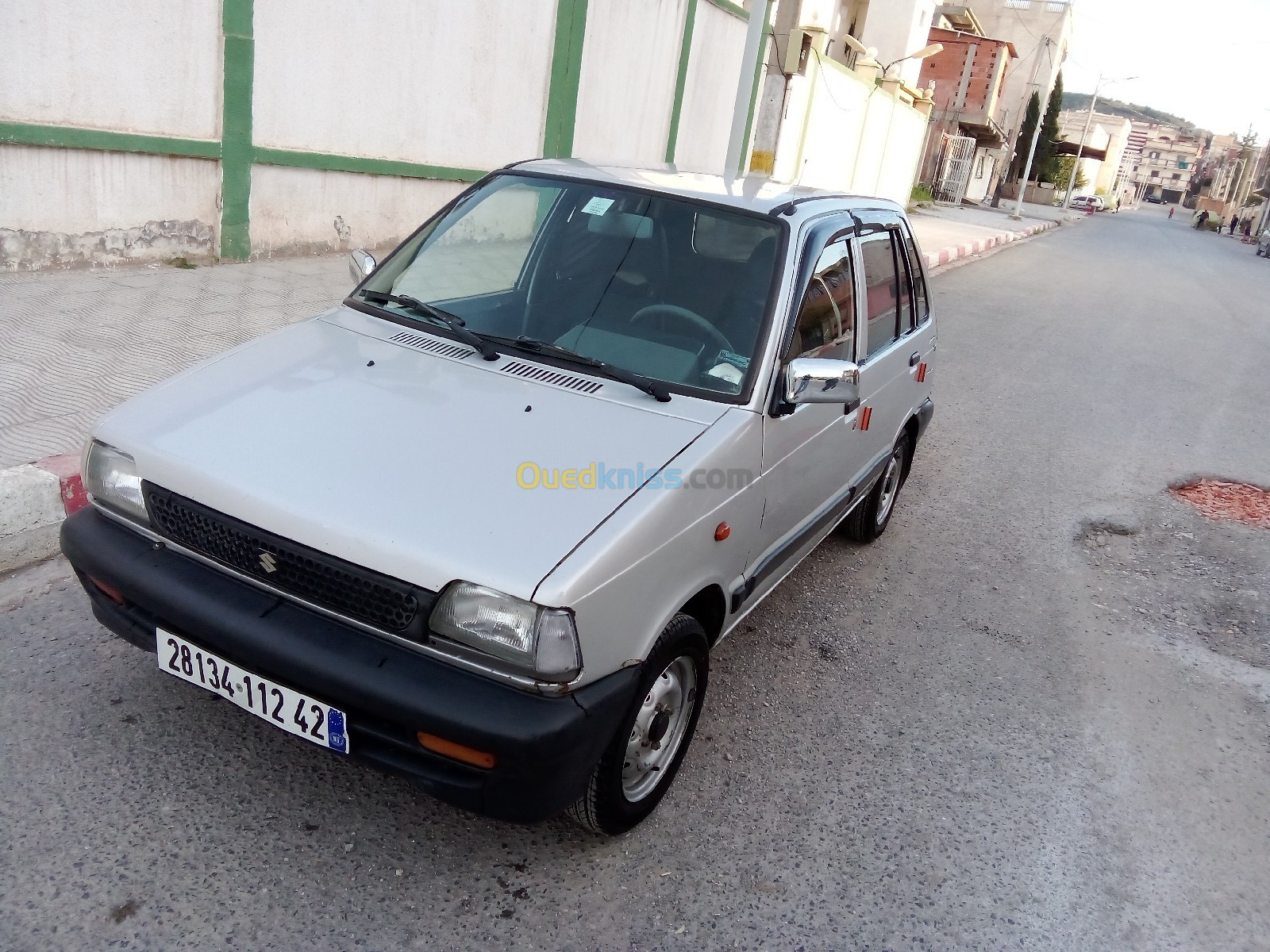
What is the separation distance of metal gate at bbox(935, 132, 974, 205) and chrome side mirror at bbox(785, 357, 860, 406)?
40.6m

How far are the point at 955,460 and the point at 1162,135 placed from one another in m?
208

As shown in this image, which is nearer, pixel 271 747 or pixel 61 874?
pixel 61 874

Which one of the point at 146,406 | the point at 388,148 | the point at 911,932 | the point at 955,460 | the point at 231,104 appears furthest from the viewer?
the point at 388,148

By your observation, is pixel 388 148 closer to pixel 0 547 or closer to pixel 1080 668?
pixel 0 547

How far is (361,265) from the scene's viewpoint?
3723 mm

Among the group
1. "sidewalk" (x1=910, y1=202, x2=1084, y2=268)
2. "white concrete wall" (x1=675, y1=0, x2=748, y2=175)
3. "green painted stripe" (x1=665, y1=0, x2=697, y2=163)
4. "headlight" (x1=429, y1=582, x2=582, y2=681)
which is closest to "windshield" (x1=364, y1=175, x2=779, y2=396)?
"headlight" (x1=429, y1=582, x2=582, y2=681)

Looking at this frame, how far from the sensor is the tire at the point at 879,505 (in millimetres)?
4758

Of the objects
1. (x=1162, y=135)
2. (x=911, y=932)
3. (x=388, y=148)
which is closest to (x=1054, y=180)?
(x=388, y=148)

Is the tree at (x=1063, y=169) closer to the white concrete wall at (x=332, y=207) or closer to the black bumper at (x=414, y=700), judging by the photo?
the white concrete wall at (x=332, y=207)

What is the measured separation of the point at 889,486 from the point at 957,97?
44.9 m

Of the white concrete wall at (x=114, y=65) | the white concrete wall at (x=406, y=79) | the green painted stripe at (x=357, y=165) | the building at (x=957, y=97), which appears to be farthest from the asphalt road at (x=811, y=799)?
the building at (x=957, y=97)

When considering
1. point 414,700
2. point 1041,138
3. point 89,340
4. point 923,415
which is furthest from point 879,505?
point 1041,138

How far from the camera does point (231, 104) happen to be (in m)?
7.68

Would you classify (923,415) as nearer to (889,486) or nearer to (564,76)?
(889,486)
